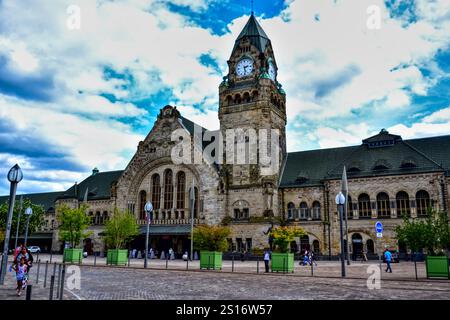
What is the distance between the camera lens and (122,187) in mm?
57406

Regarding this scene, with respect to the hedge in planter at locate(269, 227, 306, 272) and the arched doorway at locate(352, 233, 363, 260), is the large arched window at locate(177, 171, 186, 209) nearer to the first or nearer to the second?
the arched doorway at locate(352, 233, 363, 260)

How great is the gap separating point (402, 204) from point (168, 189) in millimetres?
29410

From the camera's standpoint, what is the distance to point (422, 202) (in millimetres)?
41906

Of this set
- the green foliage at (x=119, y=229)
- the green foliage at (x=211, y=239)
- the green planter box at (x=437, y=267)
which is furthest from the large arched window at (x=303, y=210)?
the green planter box at (x=437, y=267)

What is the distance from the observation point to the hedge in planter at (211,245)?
30.5 meters

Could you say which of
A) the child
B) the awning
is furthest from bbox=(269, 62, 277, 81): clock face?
the child

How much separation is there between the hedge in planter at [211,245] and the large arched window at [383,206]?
2050 centimetres

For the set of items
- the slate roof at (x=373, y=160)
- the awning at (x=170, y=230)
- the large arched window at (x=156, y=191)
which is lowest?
the awning at (x=170, y=230)

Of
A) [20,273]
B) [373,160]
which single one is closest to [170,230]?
[373,160]

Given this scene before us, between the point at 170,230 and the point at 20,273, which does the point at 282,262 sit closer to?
the point at 20,273

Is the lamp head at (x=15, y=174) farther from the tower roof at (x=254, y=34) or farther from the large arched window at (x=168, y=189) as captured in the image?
the tower roof at (x=254, y=34)

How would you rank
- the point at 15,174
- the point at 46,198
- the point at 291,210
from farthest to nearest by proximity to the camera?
the point at 46,198
the point at 291,210
the point at 15,174
